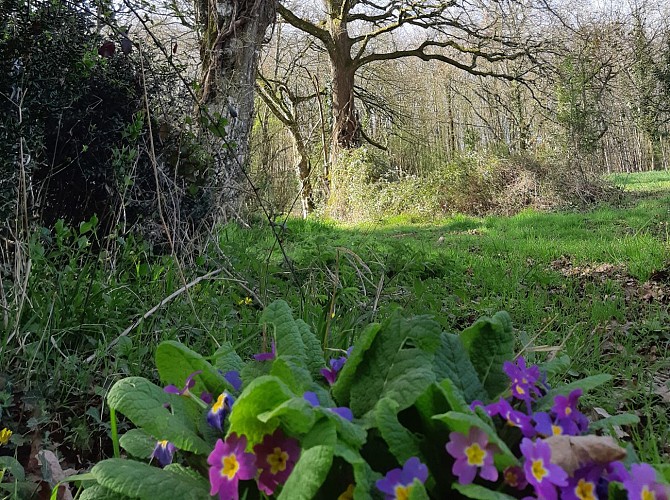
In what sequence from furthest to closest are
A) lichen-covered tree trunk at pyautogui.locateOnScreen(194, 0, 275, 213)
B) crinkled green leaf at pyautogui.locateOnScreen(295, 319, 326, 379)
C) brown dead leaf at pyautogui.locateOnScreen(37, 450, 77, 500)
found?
lichen-covered tree trunk at pyautogui.locateOnScreen(194, 0, 275, 213)
brown dead leaf at pyautogui.locateOnScreen(37, 450, 77, 500)
crinkled green leaf at pyautogui.locateOnScreen(295, 319, 326, 379)

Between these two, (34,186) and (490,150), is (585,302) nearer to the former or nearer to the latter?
(34,186)

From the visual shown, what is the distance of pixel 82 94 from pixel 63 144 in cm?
27

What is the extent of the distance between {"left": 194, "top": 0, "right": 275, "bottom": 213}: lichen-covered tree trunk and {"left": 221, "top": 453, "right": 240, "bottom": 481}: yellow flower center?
2.95 m

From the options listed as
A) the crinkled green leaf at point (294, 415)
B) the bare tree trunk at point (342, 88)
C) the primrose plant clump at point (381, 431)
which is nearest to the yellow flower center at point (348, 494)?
the primrose plant clump at point (381, 431)

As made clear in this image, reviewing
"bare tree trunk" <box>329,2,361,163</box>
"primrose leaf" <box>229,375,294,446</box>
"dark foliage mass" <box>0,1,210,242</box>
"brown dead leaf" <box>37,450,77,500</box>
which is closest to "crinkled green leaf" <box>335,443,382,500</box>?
"primrose leaf" <box>229,375,294,446</box>

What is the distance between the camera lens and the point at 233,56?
4730 millimetres

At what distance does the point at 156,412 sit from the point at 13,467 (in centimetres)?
60

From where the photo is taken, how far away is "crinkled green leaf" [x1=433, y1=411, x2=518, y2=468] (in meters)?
0.69

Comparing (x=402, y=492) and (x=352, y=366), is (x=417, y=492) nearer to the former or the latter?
(x=402, y=492)

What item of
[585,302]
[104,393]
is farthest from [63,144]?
[585,302]

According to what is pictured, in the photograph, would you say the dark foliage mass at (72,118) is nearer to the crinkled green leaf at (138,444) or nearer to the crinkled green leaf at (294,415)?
the crinkled green leaf at (138,444)

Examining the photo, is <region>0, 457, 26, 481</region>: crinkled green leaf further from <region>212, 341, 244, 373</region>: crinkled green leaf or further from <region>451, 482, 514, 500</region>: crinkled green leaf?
<region>451, 482, 514, 500</region>: crinkled green leaf

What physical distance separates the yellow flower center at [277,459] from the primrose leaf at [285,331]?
0.97ft

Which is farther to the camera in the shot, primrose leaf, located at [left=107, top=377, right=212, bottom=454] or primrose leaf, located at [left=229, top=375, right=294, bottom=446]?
primrose leaf, located at [left=107, top=377, right=212, bottom=454]
